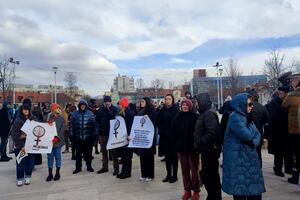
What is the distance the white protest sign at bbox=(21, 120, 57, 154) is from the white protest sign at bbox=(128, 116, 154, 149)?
2.06 metres

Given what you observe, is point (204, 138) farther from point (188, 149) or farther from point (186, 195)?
point (186, 195)

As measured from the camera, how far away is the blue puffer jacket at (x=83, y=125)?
30.7ft

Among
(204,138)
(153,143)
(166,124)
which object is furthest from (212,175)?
(153,143)

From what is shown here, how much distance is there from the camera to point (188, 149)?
6121 millimetres

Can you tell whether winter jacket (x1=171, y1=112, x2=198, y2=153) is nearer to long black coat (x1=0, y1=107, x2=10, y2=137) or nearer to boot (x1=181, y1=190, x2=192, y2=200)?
boot (x1=181, y1=190, x2=192, y2=200)

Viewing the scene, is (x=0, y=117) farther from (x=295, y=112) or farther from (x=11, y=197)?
(x=295, y=112)

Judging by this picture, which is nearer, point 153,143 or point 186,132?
point 186,132

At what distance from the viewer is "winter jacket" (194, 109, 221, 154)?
214 inches

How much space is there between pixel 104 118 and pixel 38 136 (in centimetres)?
181

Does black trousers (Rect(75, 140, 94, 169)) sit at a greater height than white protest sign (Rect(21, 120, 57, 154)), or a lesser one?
lesser

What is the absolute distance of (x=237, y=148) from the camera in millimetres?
4688

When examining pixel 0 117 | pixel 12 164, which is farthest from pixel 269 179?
pixel 0 117

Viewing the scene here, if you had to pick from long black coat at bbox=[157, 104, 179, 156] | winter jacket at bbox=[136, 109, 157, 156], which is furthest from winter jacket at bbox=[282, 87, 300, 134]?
winter jacket at bbox=[136, 109, 157, 156]

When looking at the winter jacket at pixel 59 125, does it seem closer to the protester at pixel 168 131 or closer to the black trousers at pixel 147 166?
the black trousers at pixel 147 166
